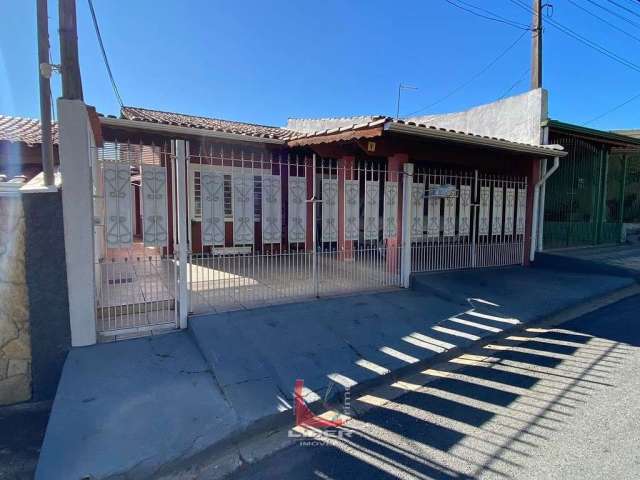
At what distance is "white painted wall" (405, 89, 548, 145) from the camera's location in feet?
31.0

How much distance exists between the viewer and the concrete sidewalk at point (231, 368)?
2.74 metres

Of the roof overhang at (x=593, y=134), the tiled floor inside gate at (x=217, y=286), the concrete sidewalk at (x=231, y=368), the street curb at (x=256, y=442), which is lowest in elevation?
the street curb at (x=256, y=442)

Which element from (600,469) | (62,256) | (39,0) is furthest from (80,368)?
(600,469)

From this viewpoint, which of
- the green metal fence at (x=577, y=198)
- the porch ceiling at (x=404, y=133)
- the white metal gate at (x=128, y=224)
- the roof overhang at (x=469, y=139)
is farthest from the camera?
the green metal fence at (x=577, y=198)

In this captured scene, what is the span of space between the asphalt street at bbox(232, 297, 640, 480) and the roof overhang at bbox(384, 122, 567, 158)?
3405mm

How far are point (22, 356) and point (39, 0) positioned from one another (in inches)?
147

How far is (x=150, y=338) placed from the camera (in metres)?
4.28

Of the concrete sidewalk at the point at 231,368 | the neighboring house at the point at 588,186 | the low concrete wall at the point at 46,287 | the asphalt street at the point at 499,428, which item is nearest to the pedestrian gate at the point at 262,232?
the low concrete wall at the point at 46,287

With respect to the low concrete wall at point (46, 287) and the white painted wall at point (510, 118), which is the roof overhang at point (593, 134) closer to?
the white painted wall at point (510, 118)

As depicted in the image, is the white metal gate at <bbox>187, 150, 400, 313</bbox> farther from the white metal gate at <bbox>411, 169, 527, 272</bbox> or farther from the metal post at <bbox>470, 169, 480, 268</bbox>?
the metal post at <bbox>470, 169, 480, 268</bbox>

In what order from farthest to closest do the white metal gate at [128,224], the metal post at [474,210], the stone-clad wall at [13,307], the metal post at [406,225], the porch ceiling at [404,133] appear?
the metal post at [474,210]
the metal post at [406,225]
the porch ceiling at [404,133]
the white metal gate at [128,224]
the stone-clad wall at [13,307]

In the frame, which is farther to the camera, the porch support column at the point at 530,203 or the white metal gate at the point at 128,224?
the porch support column at the point at 530,203

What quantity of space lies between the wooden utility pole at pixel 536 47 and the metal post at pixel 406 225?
6.93 metres

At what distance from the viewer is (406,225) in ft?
22.0
